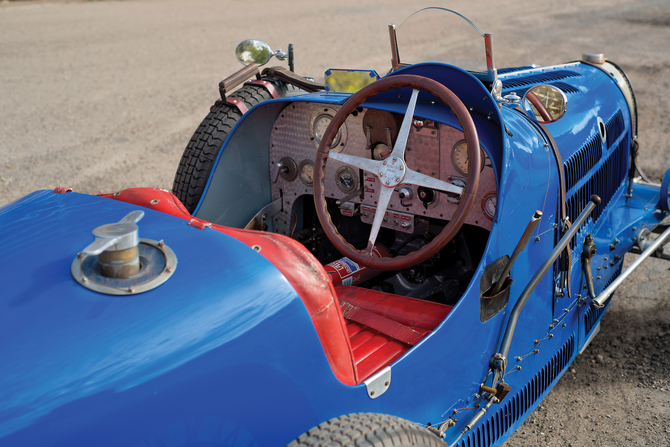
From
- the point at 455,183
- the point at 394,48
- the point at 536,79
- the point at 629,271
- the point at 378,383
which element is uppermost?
the point at 394,48

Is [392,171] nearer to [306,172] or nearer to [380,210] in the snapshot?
[380,210]

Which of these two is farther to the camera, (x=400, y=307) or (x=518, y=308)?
(x=400, y=307)

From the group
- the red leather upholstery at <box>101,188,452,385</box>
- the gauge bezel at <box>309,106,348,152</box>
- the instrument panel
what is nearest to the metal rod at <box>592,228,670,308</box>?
the instrument panel

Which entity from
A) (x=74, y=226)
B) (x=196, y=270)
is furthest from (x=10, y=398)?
(x=74, y=226)

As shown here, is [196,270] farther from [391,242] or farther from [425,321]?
[391,242]

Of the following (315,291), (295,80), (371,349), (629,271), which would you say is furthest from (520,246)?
(295,80)

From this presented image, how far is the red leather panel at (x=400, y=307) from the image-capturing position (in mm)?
2157

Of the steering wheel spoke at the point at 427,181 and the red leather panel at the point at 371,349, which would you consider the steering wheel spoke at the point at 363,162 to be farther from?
the red leather panel at the point at 371,349

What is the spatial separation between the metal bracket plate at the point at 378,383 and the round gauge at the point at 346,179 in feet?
4.17

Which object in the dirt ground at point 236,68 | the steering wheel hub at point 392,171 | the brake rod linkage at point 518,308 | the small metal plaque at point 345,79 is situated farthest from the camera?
the small metal plaque at point 345,79

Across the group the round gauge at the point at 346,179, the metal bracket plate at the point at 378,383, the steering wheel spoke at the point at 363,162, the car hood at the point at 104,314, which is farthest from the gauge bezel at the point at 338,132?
the metal bracket plate at the point at 378,383

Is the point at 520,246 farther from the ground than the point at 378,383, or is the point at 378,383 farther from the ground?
the point at 520,246

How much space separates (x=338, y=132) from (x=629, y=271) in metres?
1.68

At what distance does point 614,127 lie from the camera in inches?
131
